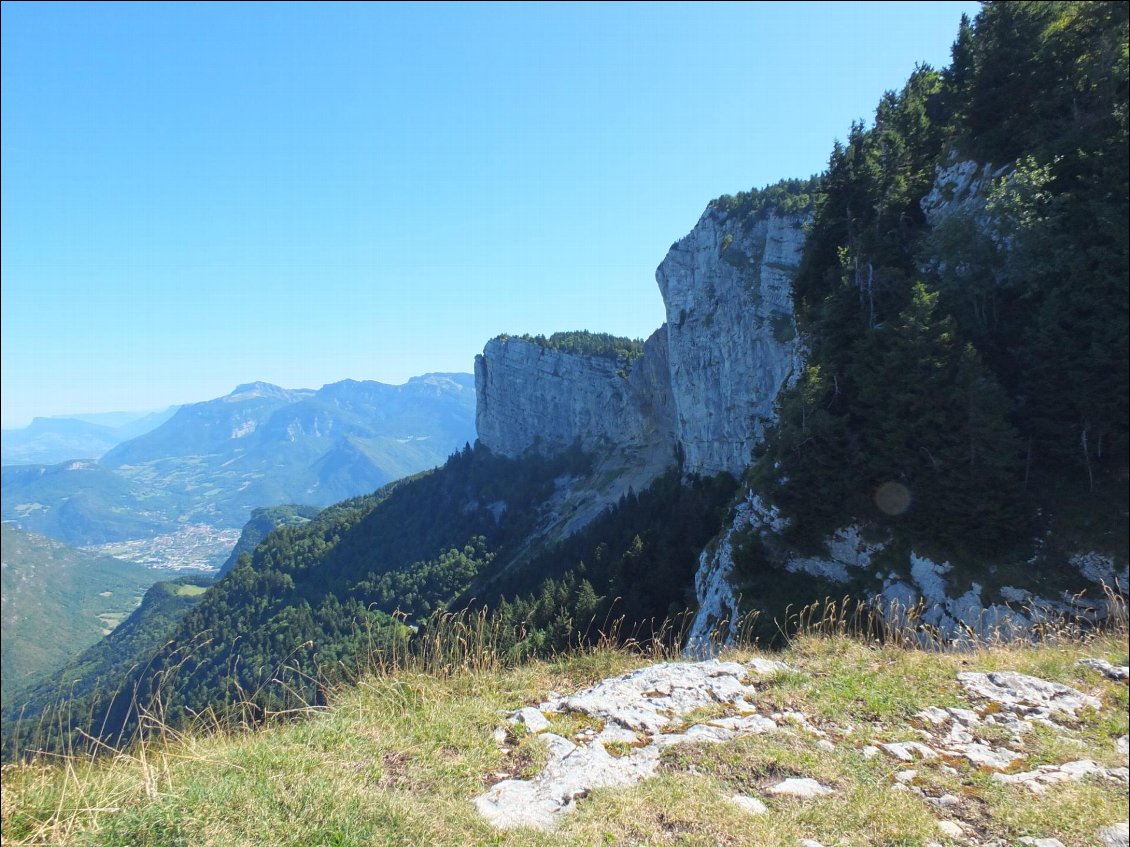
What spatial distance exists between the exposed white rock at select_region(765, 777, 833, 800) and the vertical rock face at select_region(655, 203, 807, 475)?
48221 millimetres

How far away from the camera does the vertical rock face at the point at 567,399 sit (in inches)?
3999

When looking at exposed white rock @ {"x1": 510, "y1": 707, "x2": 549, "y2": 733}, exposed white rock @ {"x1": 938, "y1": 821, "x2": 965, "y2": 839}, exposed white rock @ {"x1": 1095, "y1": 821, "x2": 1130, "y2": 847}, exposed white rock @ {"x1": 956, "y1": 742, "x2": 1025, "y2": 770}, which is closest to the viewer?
exposed white rock @ {"x1": 1095, "y1": 821, "x2": 1130, "y2": 847}

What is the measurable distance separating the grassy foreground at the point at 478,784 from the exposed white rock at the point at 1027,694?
7.3 inches

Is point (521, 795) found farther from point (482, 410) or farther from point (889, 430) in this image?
point (482, 410)

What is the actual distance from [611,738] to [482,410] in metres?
148

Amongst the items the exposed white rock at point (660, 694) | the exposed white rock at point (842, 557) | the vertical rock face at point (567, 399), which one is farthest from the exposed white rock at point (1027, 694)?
the vertical rock face at point (567, 399)

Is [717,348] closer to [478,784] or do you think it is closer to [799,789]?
[799,789]

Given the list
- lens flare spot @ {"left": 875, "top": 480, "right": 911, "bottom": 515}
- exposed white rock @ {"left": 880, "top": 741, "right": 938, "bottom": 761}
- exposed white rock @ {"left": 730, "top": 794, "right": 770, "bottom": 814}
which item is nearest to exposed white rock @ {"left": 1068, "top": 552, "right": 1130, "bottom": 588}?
lens flare spot @ {"left": 875, "top": 480, "right": 911, "bottom": 515}

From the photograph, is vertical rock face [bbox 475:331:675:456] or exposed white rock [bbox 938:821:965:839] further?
vertical rock face [bbox 475:331:675:456]

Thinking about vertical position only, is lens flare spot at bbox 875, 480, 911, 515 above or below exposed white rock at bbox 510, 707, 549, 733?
above

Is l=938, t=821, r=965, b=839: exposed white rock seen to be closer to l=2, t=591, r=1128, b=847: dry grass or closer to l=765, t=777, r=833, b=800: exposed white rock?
l=2, t=591, r=1128, b=847: dry grass

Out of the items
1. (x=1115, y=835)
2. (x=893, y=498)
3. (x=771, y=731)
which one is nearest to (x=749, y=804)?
(x=771, y=731)

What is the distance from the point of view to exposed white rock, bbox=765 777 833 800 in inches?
189

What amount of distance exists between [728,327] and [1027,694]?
6140cm
